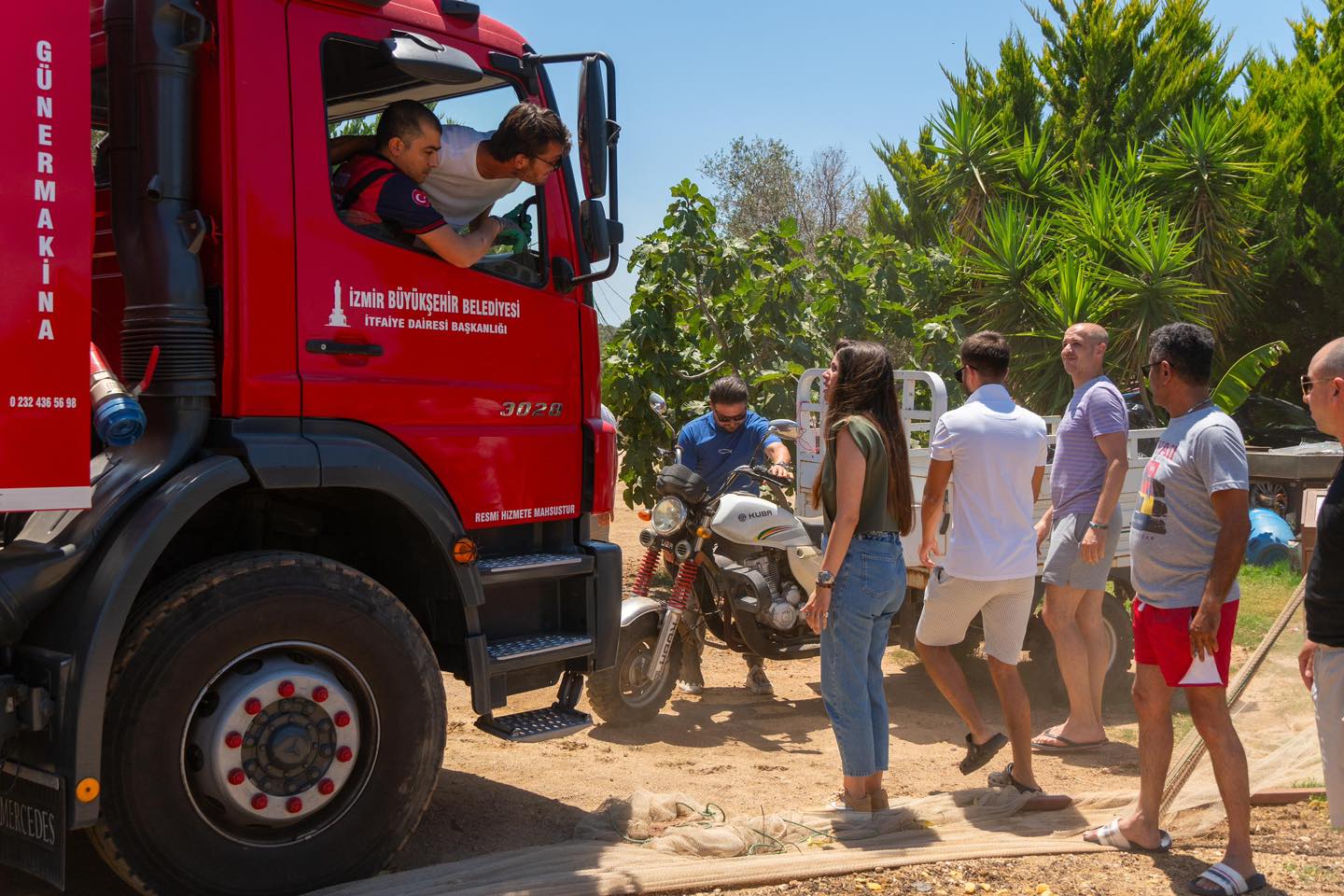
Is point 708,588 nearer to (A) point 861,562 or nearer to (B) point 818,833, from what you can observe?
(A) point 861,562

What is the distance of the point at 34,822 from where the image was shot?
11.4 ft

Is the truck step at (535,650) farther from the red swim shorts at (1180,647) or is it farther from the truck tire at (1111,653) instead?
the truck tire at (1111,653)

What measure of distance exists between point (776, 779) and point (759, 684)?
5.16 feet

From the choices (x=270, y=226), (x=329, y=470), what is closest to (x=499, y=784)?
(x=329, y=470)

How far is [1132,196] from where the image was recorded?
16234mm

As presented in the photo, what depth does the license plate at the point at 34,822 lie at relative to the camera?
11.1ft

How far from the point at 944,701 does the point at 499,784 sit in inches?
120

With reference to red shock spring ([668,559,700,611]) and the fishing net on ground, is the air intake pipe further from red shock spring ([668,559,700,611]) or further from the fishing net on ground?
red shock spring ([668,559,700,611])

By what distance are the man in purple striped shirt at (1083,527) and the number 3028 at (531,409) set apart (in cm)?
262

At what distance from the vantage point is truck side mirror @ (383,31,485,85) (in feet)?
13.8

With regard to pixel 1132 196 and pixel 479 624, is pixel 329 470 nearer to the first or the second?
pixel 479 624

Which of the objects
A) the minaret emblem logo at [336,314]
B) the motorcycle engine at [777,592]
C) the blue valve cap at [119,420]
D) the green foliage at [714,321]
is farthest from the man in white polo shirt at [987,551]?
the green foliage at [714,321]

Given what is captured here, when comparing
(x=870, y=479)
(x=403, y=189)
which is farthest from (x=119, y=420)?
(x=870, y=479)

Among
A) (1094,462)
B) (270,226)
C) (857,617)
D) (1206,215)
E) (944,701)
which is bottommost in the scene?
(944,701)
